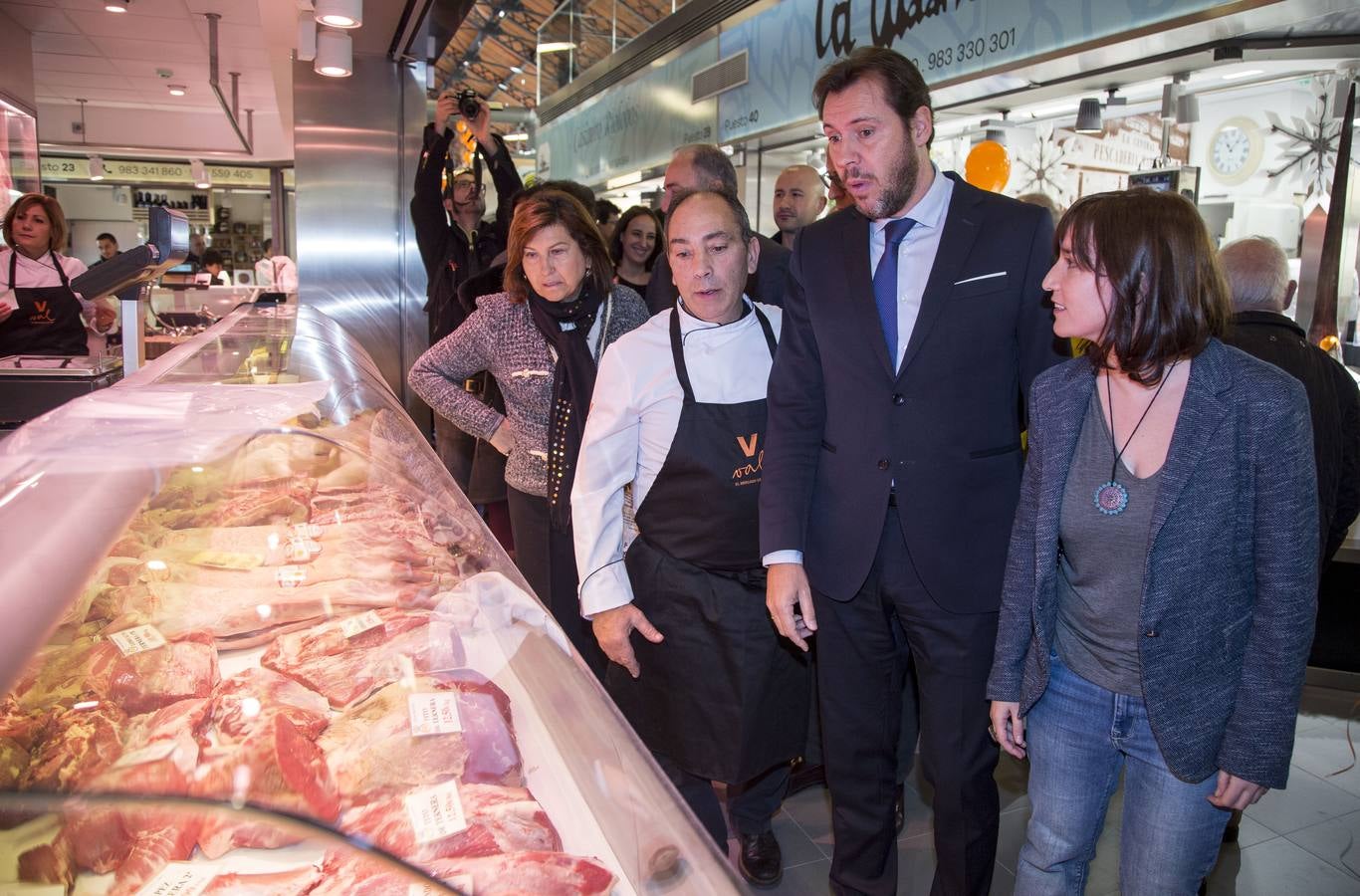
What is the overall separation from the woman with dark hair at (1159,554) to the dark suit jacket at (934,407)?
0.46 feet

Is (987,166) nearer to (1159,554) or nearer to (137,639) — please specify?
(1159,554)

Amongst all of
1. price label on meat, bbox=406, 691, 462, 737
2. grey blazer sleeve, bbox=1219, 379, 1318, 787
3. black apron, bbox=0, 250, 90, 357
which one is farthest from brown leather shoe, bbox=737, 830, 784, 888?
black apron, bbox=0, 250, 90, 357

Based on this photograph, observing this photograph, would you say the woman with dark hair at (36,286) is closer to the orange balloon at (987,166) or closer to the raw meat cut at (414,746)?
the raw meat cut at (414,746)

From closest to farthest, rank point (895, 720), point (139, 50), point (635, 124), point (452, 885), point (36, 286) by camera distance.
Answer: point (452, 885)
point (895, 720)
point (36, 286)
point (635, 124)
point (139, 50)

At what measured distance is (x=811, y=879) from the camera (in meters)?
2.41

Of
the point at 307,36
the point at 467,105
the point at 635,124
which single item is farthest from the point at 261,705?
the point at 635,124

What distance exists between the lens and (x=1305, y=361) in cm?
Result: 240

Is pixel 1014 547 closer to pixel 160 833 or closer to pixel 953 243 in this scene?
pixel 953 243

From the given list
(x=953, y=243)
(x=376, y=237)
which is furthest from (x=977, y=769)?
(x=376, y=237)

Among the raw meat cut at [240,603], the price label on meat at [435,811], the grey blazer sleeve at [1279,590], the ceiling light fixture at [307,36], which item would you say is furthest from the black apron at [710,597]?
the ceiling light fixture at [307,36]

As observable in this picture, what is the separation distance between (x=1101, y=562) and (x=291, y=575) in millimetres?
1309

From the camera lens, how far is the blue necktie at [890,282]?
70.9 inches

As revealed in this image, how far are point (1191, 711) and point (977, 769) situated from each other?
1.56 feet

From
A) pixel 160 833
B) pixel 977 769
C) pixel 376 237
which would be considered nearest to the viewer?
pixel 160 833
